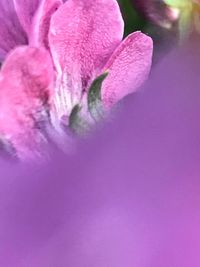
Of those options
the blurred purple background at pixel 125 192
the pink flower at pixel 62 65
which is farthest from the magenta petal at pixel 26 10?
the blurred purple background at pixel 125 192

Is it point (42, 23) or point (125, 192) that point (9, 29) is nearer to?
point (42, 23)

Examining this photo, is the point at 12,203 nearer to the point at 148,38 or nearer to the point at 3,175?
the point at 3,175

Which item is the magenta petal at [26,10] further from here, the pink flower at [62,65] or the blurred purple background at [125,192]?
the blurred purple background at [125,192]

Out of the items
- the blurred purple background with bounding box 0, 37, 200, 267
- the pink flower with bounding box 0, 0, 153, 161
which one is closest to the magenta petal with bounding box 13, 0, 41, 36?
the pink flower with bounding box 0, 0, 153, 161

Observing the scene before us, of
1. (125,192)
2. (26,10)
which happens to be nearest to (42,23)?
(26,10)

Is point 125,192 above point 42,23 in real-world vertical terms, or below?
below

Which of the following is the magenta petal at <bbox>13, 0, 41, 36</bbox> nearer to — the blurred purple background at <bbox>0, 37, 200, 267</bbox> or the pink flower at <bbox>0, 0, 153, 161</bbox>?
the pink flower at <bbox>0, 0, 153, 161</bbox>

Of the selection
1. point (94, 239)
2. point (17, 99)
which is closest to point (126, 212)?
point (94, 239)
